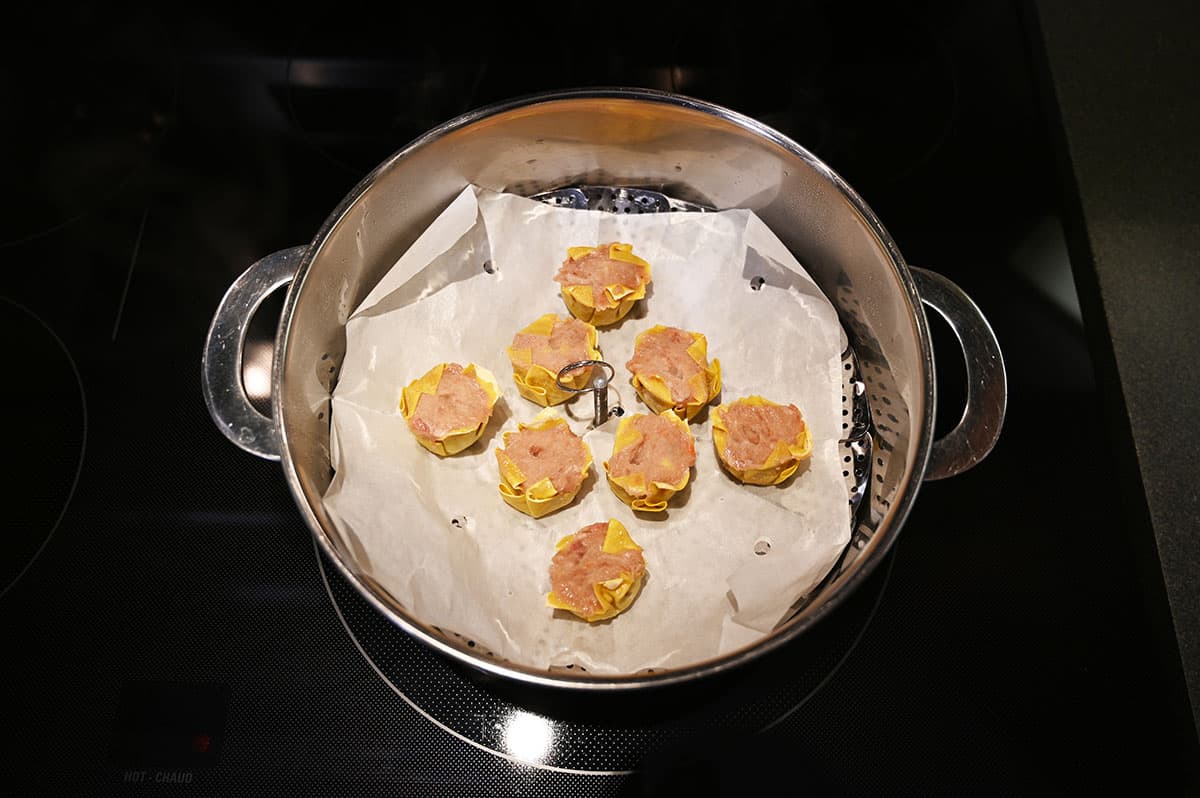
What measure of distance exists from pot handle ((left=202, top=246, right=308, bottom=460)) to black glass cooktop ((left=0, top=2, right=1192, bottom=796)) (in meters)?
0.18

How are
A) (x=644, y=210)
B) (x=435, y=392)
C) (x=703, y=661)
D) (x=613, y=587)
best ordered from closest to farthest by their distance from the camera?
(x=703, y=661) → (x=613, y=587) → (x=435, y=392) → (x=644, y=210)

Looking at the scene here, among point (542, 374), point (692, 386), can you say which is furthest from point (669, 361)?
point (542, 374)

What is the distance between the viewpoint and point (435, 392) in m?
1.02

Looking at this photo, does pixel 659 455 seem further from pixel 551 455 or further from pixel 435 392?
pixel 435 392

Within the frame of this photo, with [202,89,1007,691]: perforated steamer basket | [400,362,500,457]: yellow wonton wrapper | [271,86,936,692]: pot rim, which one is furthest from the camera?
[400,362,500,457]: yellow wonton wrapper

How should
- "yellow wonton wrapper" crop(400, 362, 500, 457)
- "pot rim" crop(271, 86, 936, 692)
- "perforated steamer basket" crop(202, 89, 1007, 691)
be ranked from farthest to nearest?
"yellow wonton wrapper" crop(400, 362, 500, 457) < "perforated steamer basket" crop(202, 89, 1007, 691) < "pot rim" crop(271, 86, 936, 692)

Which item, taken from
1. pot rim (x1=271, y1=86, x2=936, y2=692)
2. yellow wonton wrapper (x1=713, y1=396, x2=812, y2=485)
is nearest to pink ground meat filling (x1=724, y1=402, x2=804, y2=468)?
yellow wonton wrapper (x1=713, y1=396, x2=812, y2=485)

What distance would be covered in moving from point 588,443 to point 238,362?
1.34 feet

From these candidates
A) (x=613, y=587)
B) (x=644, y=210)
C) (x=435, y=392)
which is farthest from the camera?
(x=644, y=210)

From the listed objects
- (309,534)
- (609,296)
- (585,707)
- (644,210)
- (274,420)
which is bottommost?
(585,707)

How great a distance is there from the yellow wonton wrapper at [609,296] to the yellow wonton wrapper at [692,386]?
48 mm

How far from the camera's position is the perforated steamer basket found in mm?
896

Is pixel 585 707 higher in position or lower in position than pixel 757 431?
lower

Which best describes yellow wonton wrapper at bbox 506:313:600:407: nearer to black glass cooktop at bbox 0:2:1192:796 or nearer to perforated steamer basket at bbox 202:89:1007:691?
perforated steamer basket at bbox 202:89:1007:691
